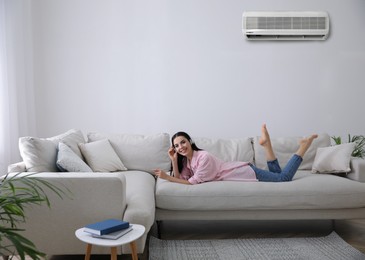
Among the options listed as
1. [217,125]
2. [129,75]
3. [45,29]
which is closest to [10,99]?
[45,29]

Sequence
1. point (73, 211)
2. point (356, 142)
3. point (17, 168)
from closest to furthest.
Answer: point (73, 211)
point (17, 168)
point (356, 142)

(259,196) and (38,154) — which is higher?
(38,154)

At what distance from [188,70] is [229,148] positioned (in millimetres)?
1048

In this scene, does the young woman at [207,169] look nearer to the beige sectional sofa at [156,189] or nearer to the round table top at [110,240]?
the beige sectional sofa at [156,189]

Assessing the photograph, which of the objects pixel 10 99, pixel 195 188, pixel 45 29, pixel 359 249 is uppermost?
pixel 45 29

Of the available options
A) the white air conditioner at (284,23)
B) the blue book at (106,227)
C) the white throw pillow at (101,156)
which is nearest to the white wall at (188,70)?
the white air conditioner at (284,23)

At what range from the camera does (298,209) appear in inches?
122

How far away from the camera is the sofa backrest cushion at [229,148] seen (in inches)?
150

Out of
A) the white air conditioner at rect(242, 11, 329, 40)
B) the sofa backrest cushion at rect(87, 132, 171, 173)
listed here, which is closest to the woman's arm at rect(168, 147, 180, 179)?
the sofa backrest cushion at rect(87, 132, 171, 173)

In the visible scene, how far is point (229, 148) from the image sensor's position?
386 cm

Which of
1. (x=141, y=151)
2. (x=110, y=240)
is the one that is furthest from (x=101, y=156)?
(x=110, y=240)

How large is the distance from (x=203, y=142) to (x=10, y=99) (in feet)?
6.09

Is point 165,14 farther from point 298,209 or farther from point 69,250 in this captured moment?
point 69,250

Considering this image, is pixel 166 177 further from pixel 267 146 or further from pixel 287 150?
pixel 287 150
